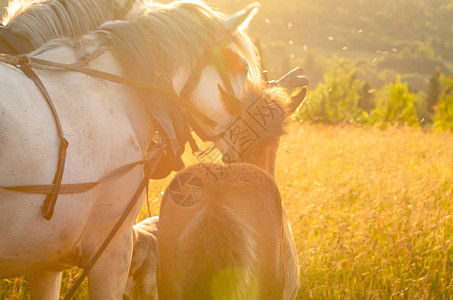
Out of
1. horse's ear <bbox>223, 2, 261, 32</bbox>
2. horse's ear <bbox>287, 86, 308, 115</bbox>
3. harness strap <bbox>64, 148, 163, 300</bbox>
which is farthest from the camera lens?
horse's ear <bbox>287, 86, 308, 115</bbox>

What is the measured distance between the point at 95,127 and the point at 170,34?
706 mm

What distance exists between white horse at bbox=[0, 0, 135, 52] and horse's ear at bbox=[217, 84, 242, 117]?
0.81 metres

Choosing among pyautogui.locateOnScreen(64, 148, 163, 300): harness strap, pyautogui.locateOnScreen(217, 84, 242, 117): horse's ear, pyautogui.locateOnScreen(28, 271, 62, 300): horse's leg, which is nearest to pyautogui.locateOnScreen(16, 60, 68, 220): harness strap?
pyautogui.locateOnScreen(64, 148, 163, 300): harness strap

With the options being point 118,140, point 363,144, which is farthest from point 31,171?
point 363,144

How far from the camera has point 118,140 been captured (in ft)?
5.58

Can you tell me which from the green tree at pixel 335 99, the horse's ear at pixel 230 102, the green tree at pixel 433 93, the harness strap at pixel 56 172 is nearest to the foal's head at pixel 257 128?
the horse's ear at pixel 230 102

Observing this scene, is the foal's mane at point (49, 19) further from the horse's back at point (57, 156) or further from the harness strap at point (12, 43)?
the horse's back at point (57, 156)

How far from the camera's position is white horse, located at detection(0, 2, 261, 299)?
1.31 m

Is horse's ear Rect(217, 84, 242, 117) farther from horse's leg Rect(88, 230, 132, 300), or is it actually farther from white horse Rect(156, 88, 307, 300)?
horse's leg Rect(88, 230, 132, 300)

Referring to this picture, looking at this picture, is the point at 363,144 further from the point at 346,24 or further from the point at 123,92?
the point at 346,24

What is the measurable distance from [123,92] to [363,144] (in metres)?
7.59

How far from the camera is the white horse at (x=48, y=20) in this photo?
1.84 m

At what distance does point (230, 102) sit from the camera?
2.23 m

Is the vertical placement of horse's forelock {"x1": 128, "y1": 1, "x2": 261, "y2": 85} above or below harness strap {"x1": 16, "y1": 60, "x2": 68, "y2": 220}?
above
